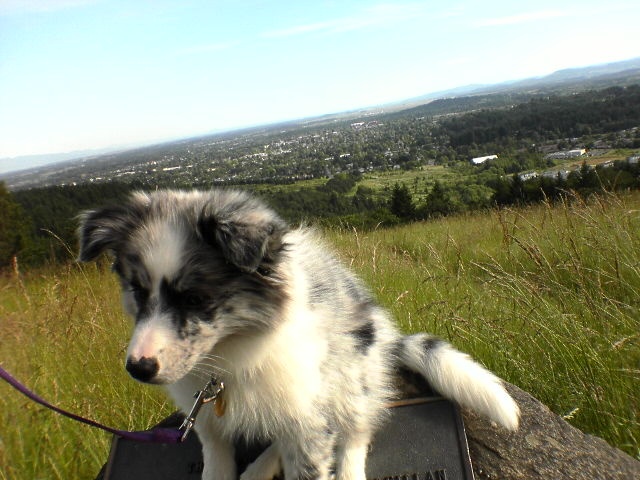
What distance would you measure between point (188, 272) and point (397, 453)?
1.37 metres

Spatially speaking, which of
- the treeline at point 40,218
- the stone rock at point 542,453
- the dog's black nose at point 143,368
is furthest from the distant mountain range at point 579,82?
the dog's black nose at point 143,368

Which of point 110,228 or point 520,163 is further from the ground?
point 110,228

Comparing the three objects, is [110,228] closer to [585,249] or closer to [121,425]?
[121,425]

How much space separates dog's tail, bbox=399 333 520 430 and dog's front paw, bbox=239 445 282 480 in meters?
0.89

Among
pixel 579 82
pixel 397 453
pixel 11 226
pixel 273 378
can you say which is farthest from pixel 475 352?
pixel 579 82

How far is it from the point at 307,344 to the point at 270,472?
72 centimetres

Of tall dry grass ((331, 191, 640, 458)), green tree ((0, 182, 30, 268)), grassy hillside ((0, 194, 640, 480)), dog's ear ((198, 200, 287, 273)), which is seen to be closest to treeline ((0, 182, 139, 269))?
green tree ((0, 182, 30, 268))

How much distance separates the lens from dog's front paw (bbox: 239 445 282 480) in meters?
2.31

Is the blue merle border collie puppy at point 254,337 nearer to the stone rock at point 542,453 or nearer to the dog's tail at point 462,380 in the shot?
the dog's tail at point 462,380

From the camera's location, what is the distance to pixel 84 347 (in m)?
4.21

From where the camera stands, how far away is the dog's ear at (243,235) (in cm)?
187

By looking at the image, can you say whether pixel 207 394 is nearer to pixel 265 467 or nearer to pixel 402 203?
pixel 265 467

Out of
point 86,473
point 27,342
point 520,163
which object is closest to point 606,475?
point 86,473

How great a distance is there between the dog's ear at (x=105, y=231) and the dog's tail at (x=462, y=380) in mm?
1634
